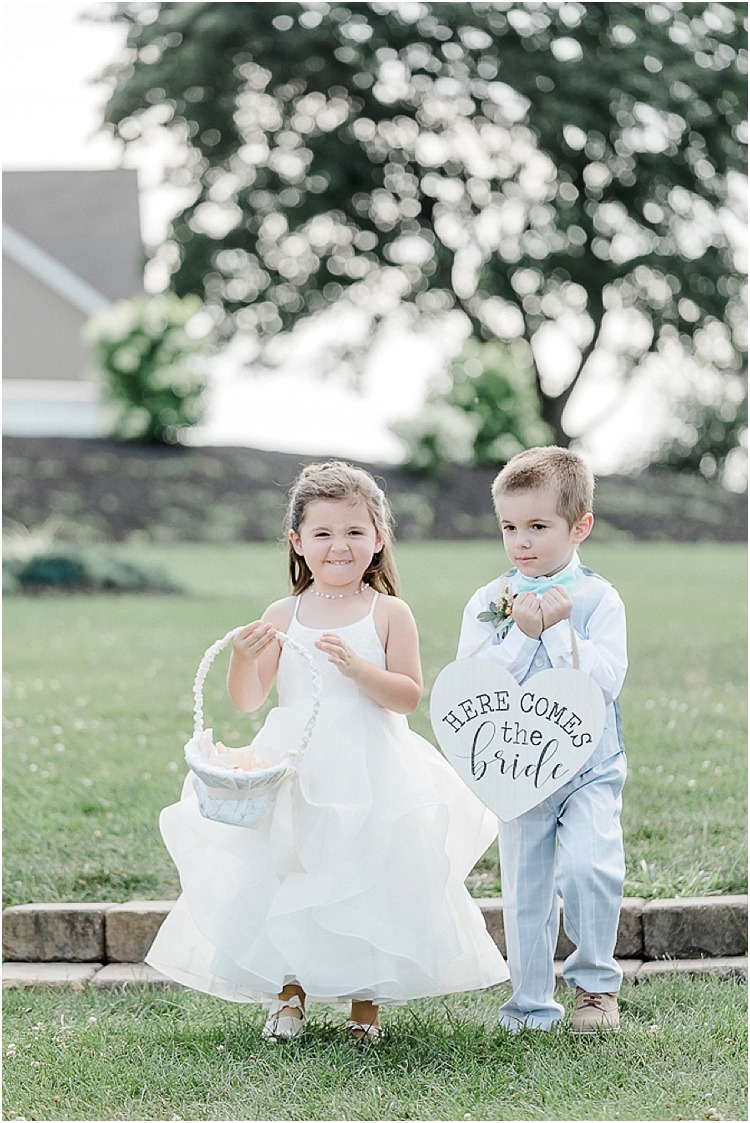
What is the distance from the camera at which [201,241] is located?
2148 cm

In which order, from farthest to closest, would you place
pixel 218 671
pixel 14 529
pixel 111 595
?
pixel 14 529 → pixel 111 595 → pixel 218 671

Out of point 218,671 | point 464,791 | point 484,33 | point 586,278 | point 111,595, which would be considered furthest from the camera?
point 586,278

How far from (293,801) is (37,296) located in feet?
68.2

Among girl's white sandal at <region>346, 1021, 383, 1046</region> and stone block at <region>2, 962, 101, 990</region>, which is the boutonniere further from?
stone block at <region>2, 962, 101, 990</region>

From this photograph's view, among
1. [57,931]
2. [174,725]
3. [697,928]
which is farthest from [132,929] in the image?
[174,725]

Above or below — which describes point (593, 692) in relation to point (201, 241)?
below

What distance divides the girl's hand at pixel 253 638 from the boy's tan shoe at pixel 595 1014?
1.22m

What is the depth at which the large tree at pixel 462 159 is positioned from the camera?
63.7 ft

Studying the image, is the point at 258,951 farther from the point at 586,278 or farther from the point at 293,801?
the point at 586,278

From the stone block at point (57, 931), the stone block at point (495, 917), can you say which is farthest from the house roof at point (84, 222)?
the stone block at point (495, 917)

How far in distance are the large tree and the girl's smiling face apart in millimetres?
17387

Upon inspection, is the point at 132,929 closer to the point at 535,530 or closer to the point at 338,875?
the point at 338,875

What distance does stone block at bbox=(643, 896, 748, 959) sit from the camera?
387 cm

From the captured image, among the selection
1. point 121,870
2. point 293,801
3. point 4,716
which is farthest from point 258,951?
point 4,716
